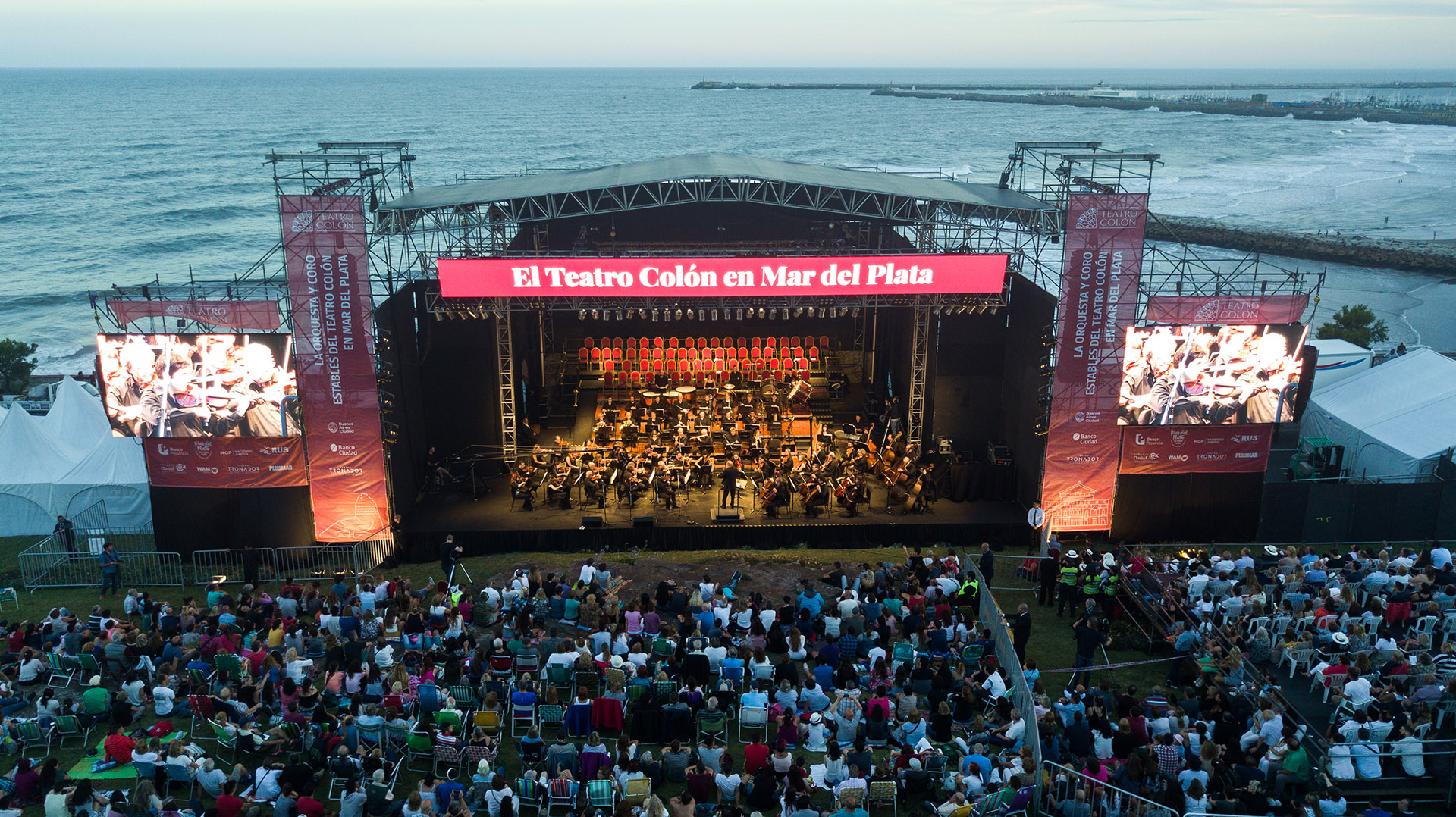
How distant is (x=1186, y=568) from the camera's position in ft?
52.9

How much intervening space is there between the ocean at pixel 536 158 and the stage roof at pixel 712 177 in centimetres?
3141

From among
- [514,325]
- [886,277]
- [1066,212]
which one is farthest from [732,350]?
[1066,212]

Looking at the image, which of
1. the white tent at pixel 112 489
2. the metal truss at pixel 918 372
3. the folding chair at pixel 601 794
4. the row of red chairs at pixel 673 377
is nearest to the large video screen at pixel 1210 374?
the metal truss at pixel 918 372

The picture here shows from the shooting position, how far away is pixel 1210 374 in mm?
18703

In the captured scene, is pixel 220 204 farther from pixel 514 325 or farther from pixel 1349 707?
pixel 1349 707

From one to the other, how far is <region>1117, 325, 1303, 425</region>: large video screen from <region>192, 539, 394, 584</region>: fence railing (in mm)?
14831

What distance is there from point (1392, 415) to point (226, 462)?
81.0 ft

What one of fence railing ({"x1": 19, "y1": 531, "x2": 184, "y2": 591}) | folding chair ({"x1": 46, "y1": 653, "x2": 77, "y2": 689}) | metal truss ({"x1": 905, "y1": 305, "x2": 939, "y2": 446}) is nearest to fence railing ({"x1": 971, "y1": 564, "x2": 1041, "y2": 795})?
metal truss ({"x1": 905, "y1": 305, "x2": 939, "y2": 446})

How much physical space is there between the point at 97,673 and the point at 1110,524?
1759cm

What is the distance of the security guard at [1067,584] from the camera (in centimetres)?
1619

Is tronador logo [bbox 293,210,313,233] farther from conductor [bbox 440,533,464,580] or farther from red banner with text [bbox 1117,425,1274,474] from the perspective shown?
red banner with text [bbox 1117,425,1274,474]

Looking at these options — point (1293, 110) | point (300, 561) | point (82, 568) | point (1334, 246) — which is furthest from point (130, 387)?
point (1293, 110)

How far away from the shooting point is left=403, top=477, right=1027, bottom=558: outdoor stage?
19.8 metres

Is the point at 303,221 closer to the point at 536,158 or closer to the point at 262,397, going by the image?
the point at 262,397
